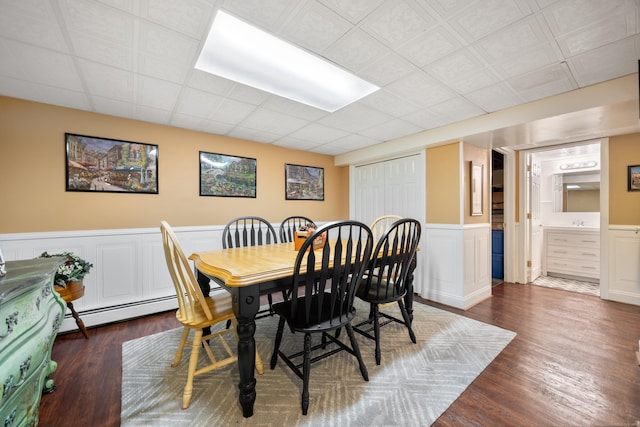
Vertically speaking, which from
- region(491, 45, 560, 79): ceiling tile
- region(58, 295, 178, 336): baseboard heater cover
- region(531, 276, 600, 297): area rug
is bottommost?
region(531, 276, 600, 297): area rug

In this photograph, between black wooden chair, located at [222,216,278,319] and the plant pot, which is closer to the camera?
the plant pot

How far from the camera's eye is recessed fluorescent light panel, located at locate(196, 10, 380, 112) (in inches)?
67.1

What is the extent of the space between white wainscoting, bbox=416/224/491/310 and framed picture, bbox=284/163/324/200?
2.04 meters

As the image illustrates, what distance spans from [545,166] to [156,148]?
6656 millimetres

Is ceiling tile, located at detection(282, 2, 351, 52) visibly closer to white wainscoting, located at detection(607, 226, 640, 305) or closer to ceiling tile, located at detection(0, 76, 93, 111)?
ceiling tile, located at detection(0, 76, 93, 111)

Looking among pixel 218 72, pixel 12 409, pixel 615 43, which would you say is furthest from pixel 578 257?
pixel 12 409

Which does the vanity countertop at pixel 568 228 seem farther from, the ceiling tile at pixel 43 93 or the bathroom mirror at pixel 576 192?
the ceiling tile at pixel 43 93

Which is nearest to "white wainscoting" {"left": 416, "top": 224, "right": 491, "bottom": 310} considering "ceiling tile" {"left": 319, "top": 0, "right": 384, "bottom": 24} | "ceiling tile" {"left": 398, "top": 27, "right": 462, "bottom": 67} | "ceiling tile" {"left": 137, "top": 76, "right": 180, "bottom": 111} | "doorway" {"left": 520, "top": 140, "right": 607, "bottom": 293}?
"doorway" {"left": 520, "top": 140, "right": 607, "bottom": 293}

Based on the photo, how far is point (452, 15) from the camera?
139 cm

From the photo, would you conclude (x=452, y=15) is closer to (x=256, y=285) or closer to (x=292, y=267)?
(x=292, y=267)

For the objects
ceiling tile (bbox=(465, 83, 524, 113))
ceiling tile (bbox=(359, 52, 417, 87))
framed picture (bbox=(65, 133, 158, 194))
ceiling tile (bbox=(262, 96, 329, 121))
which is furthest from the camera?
framed picture (bbox=(65, 133, 158, 194))

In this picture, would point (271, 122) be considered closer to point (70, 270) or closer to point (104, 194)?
point (104, 194)

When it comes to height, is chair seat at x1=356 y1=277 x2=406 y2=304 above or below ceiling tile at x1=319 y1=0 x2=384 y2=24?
below

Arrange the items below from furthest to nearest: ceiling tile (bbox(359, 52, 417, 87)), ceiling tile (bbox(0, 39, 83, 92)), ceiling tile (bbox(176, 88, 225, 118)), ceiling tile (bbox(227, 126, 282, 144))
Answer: ceiling tile (bbox(227, 126, 282, 144))
ceiling tile (bbox(176, 88, 225, 118))
ceiling tile (bbox(359, 52, 417, 87))
ceiling tile (bbox(0, 39, 83, 92))
